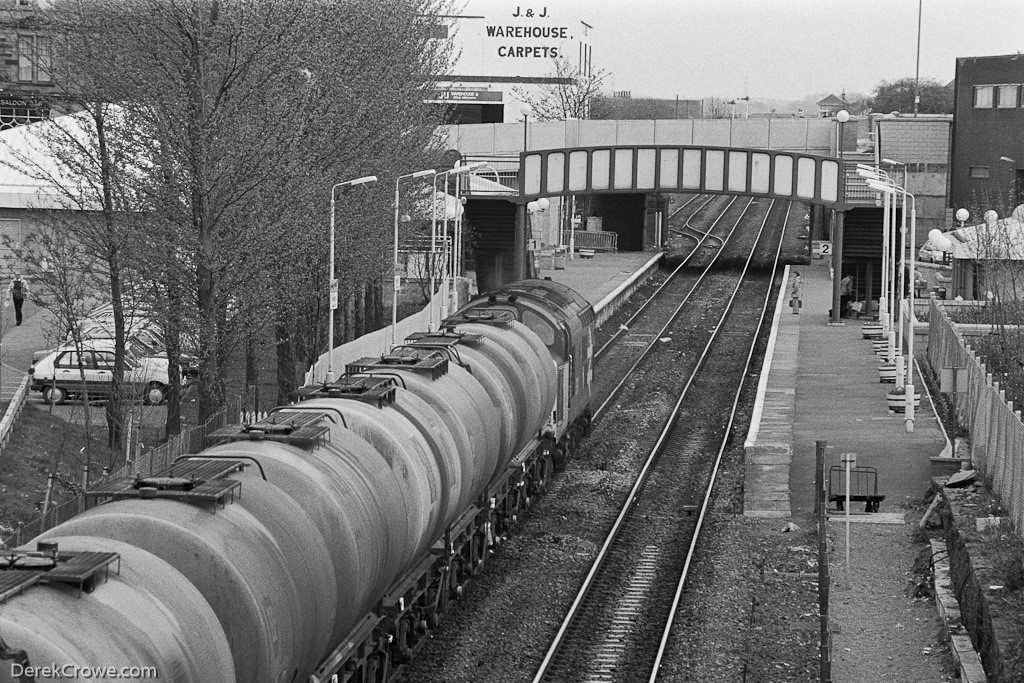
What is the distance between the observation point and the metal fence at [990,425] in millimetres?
20913

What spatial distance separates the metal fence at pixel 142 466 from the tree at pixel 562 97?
6885 cm

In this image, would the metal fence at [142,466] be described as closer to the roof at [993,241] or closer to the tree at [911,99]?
the roof at [993,241]

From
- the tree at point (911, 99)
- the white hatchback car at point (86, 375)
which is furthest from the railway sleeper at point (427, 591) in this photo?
the tree at point (911, 99)

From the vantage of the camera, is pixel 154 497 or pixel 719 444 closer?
pixel 154 497

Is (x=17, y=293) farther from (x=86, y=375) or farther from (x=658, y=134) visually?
(x=658, y=134)

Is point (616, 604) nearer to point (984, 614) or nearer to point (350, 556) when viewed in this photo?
point (984, 614)

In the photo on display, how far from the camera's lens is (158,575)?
10.0 metres

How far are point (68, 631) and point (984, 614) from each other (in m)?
12.6

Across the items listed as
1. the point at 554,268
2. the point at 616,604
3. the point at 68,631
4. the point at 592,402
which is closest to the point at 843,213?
the point at 554,268

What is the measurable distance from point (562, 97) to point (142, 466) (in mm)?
75250

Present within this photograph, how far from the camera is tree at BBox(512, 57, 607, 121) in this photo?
94562 mm

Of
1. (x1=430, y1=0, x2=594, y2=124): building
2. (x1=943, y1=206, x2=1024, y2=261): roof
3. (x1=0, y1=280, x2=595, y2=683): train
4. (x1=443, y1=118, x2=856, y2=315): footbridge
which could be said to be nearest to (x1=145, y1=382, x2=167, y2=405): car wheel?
(x1=0, y1=280, x2=595, y2=683): train

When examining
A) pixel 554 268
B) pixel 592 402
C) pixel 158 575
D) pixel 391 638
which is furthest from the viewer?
pixel 554 268

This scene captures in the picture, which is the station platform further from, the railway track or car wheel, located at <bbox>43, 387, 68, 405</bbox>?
car wheel, located at <bbox>43, 387, 68, 405</bbox>
